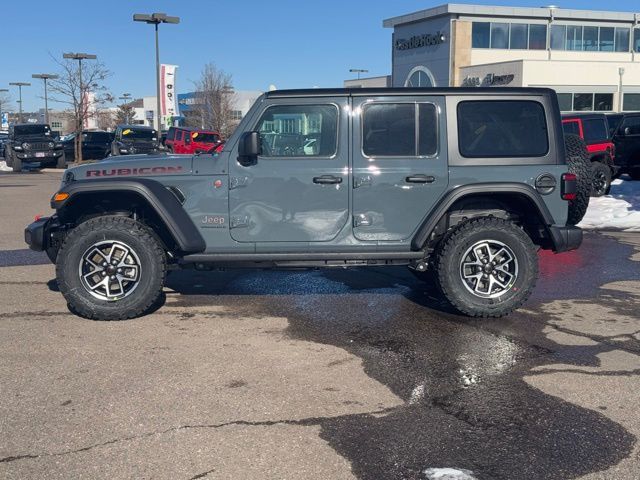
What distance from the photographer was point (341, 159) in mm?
5824

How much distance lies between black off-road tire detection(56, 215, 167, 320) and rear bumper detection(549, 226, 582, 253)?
3435 mm

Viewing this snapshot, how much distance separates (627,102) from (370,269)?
134ft

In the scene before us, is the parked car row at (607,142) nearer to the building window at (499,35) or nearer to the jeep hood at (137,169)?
the jeep hood at (137,169)

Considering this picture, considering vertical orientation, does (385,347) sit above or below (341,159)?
below

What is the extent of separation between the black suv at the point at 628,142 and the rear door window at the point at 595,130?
2070 mm

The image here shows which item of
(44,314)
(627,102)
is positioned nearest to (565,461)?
(44,314)

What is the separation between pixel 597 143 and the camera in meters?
15.8

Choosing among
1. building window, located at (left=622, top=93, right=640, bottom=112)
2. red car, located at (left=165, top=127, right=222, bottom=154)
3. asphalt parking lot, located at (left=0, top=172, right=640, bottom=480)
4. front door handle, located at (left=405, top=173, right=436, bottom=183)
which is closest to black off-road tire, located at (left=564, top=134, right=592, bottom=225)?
asphalt parking lot, located at (left=0, top=172, right=640, bottom=480)

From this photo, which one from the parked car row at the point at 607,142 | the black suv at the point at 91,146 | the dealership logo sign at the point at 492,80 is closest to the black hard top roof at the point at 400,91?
the parked car row at the point at 607,142

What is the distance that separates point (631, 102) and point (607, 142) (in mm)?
30980

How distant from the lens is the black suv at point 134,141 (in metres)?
27.5

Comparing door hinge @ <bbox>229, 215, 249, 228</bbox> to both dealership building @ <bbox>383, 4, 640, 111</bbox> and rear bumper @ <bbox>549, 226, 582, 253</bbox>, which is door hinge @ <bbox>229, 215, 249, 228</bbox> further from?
dealership building @ <bbox>383, 4, 640, 111</bbox>

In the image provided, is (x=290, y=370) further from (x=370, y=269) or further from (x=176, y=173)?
(x=370, y=269)

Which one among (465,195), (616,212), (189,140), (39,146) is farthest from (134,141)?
(465,195)
